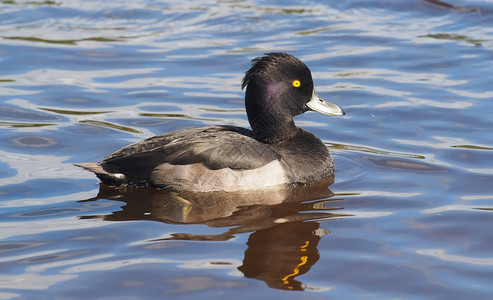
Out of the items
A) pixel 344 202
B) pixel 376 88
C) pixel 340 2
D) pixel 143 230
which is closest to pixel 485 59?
pixel 376 88

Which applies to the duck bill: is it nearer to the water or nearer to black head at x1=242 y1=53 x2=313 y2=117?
black head at x1=242 y1=53 x2=313 y2=117

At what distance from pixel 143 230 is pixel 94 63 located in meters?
5.27

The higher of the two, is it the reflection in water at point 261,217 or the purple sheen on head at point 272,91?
the purple sheen on head at point 272,91

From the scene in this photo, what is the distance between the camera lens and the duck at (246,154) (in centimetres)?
687

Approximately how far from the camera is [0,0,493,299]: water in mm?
5266

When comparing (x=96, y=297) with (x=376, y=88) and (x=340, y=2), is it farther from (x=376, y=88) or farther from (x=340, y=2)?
(x=340, y=2)

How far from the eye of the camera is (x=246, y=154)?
6.90 meters

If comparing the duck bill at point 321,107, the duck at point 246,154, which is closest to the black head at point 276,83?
the duck at point 246,154

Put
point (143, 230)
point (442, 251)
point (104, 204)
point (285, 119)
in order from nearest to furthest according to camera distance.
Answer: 1. point (442, 251)
2. point (143, 230)
3. point (104, 204)
4. point (285, 119)

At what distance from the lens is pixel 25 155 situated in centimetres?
778

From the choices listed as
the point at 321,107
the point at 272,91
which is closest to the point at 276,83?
the point at 272,91

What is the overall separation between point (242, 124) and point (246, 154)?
1852mm

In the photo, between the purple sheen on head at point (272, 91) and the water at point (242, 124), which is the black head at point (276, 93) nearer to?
the purple sheen on head at point (272, 91)

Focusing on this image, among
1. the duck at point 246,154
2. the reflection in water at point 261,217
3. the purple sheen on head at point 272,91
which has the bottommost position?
the reflection in water at point 261,217
